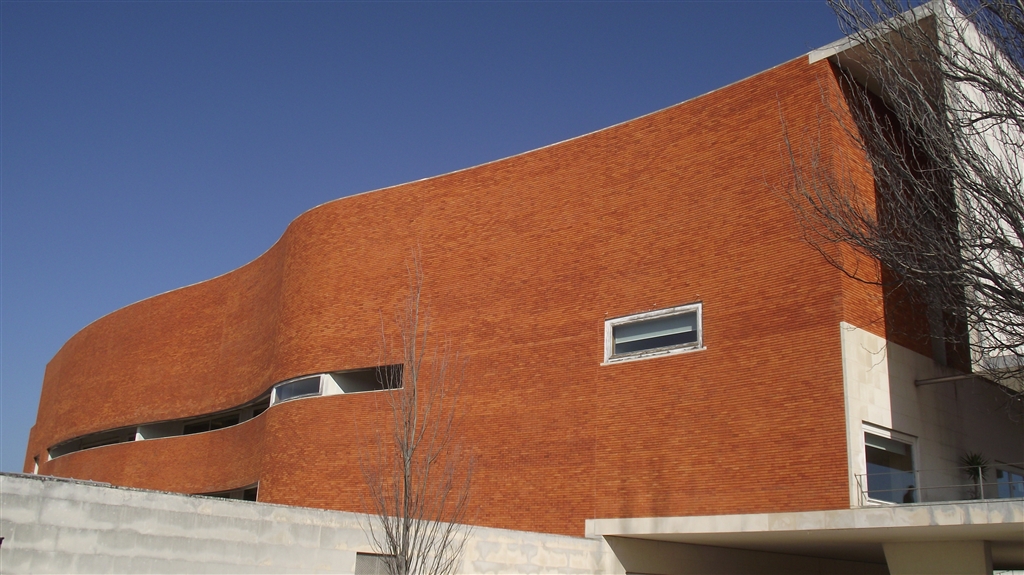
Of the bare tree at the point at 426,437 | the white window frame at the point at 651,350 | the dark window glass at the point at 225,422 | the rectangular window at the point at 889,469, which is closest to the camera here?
the rectangular window at the point at 889,469

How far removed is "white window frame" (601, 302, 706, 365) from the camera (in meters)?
17.3

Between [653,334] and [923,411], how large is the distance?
501 centimetres

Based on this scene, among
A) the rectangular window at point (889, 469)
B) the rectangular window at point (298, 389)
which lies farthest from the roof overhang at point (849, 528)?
the rectangular window at point (298, 389)

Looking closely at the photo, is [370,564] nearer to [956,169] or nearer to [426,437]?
[426,437]

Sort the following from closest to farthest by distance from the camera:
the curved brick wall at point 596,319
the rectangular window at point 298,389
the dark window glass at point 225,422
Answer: the curved brick wall at point 596,319 → the rectangular window at point 298,389 → the dark window glass at point 225,422

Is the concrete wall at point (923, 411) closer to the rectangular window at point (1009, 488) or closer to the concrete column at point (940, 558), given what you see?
the rectangular window at point (1009, 488)

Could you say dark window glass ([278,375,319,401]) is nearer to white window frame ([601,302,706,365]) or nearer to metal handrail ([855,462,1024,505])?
white window frame ([601,302,706,365])

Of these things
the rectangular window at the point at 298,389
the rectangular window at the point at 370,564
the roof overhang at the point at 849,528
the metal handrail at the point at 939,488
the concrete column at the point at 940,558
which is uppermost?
the rectangular window at the point at 298,389

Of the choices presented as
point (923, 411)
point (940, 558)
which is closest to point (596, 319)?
point (923, 411)

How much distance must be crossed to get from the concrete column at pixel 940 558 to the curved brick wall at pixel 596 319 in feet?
5.77

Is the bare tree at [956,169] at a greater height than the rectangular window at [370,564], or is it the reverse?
the bare tree at [956,169]

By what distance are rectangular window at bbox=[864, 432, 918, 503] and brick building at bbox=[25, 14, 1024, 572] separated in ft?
0.13

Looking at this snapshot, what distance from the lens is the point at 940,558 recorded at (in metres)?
15.0

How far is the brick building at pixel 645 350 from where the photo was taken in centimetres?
1556
